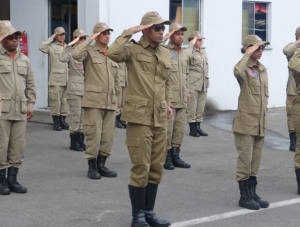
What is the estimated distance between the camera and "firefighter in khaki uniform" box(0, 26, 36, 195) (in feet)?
26.9

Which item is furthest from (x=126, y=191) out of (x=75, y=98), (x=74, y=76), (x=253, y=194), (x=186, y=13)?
(x=186, y=13)

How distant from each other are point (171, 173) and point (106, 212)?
252 cm

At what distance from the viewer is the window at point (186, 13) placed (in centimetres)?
1636

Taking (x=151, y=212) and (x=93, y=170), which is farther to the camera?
(x=93, y=170)

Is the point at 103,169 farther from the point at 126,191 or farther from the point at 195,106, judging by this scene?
the point at 195,106

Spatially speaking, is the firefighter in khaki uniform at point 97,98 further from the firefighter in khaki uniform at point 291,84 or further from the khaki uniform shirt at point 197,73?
the khaki uniform shirt at point 197,73

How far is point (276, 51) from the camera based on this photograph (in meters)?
18.3

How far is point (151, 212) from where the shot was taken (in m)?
7.00

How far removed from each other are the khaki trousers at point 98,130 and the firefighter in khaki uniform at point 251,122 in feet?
6.88

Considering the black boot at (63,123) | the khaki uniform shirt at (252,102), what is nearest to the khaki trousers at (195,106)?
the black boot at (63,123)

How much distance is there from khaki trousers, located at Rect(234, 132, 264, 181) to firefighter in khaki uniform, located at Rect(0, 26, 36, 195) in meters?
2.57

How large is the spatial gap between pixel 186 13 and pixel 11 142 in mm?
9060

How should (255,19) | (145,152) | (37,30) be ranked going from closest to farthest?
(145,152), (37,30), (255,19)

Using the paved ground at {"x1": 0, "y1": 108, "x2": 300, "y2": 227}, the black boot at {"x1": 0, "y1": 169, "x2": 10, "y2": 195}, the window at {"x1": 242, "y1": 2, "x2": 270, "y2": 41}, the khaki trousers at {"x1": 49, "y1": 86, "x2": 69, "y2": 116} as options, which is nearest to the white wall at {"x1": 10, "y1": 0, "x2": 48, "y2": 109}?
the khaki trousers at {"x1": 49, "y1": 86, "x2": 69, "y2": 116}
